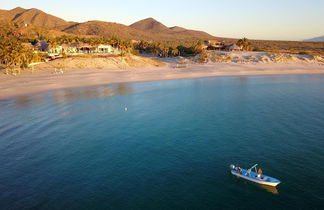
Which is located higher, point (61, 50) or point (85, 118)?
point (61, 50)

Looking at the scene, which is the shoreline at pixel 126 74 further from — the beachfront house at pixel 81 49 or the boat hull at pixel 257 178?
the boat hull at pixel 257 178

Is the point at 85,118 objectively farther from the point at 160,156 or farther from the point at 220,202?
the point at 220,202

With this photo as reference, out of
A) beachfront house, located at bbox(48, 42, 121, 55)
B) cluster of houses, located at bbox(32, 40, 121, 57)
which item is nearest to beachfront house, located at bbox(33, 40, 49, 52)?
cluster of houses, located at bbox(32, 40, 121, 57)

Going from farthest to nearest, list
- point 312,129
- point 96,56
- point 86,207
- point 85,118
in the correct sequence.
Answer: point 96,56, point 85,118, point 312,129, point 86,207

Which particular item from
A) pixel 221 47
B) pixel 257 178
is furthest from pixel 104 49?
pixel 257 178

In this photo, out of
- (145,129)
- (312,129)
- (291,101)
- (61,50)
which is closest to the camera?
(312,129)

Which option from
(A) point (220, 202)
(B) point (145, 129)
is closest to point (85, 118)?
(B) point (145, 129)

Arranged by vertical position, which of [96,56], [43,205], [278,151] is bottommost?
[43,205]
